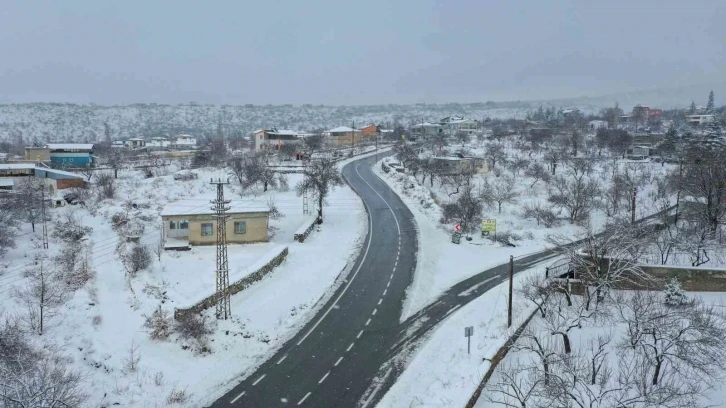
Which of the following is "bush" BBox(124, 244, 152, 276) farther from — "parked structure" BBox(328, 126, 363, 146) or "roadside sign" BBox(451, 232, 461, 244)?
"parked structure" BBox(328, 126, 363, 146)

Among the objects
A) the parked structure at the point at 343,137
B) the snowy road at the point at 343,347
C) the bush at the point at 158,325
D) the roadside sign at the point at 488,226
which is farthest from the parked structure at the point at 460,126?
the bush at the point at 158,325

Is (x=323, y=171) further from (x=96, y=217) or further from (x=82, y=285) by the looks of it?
(x=82, y=285)

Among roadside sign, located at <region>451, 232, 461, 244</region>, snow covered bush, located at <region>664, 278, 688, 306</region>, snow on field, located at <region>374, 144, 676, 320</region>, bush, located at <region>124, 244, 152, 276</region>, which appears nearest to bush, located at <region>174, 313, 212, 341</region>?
bush, located at <region>124, 244, 152, 276</region>

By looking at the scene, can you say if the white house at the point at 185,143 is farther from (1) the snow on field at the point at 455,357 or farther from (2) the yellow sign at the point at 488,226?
(1) the snow on field at the point at 455,357

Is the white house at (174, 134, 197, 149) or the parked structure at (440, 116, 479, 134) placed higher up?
the parked structure at (440, 116, 479, 134)

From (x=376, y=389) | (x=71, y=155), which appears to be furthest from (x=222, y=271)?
(x=71, y=155)

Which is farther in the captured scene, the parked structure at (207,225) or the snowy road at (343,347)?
the parked structure at (207,225)
